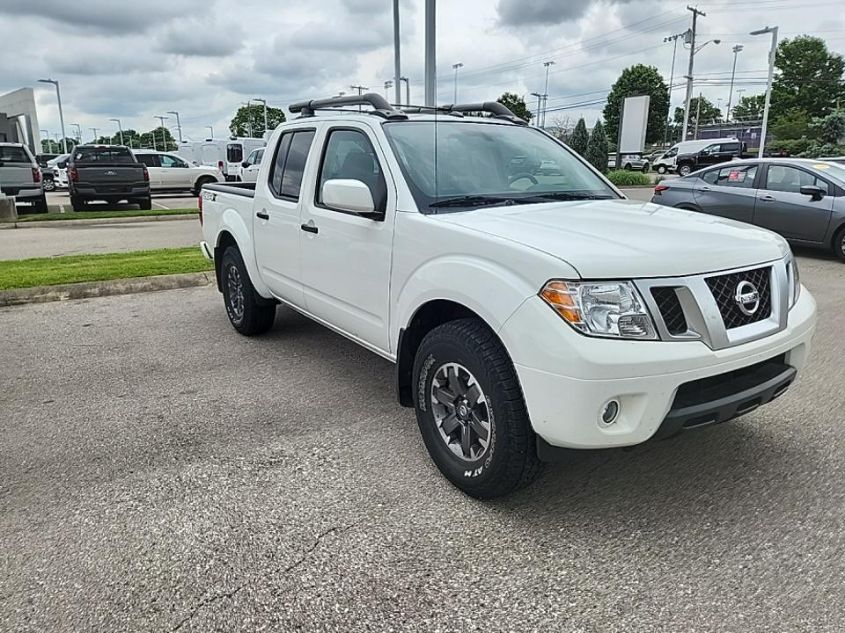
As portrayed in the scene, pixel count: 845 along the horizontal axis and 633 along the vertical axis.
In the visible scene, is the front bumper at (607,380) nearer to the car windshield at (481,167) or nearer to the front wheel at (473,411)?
the front wheel at (473,411)

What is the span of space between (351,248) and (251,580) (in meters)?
1.97

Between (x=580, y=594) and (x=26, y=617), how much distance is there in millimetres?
2013

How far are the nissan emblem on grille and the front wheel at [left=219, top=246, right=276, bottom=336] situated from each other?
3.80 m

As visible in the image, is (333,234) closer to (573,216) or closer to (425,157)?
(425,157)

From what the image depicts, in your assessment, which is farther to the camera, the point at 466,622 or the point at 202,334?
the point at 202,334

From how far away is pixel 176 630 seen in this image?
222cm

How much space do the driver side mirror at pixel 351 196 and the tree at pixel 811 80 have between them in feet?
272

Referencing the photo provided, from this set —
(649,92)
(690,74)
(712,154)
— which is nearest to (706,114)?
(649,92)

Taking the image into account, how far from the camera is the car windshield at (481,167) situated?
11.5ft

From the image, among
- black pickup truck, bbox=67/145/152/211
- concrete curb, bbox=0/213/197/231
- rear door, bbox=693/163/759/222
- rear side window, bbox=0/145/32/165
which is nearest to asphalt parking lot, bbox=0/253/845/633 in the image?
rear door, bbox=693/163/759/222

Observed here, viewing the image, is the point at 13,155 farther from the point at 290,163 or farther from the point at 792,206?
the point at 792,206

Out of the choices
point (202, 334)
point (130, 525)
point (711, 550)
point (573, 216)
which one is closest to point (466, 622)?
point (711, 550)

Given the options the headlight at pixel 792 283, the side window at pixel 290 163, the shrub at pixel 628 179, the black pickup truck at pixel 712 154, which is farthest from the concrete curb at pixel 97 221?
the black pickup truck at pixel 712 154

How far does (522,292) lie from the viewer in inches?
102
